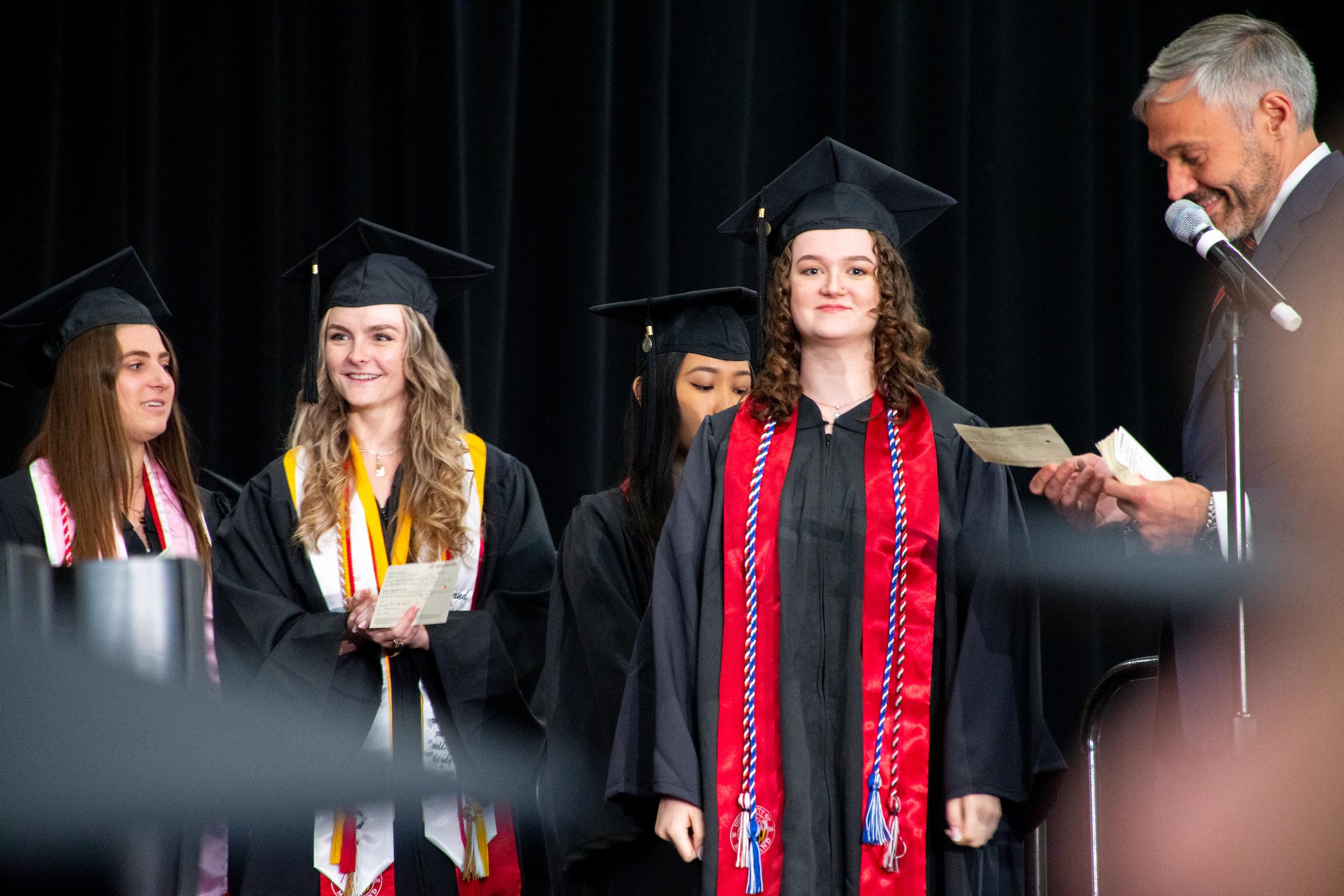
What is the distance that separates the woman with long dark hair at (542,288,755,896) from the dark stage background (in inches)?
44.0

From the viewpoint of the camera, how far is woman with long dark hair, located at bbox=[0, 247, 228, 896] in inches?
142

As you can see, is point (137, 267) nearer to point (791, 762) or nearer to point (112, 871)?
point (791, 762)

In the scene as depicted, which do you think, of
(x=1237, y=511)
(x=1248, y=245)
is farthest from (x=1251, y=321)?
(x=1237, y=511)

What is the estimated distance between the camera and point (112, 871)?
54 cm

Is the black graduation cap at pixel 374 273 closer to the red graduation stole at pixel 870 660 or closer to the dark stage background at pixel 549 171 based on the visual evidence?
the dark stage background at pixel 549 171

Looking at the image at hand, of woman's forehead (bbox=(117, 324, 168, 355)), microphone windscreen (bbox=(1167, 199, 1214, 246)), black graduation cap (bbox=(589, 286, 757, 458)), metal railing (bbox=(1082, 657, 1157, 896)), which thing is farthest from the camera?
woman's forehead (bbox=(117, 324, 168, 355))

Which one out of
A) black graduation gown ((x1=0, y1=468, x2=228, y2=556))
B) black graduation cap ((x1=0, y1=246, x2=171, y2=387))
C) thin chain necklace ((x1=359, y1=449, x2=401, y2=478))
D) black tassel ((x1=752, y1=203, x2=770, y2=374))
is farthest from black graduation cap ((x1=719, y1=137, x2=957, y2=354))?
black graduation cap ((x1=0, y1=246, x2=171, y2=387))

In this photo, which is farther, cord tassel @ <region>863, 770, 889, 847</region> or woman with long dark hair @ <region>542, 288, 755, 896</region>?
woman with long dark hair @ <region>542, 288, 755, 896</region>

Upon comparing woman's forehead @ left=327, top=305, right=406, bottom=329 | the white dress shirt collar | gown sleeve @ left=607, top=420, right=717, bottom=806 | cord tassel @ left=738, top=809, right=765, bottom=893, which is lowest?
cord tassel @ left=738, top=809, right=765, bottom=893

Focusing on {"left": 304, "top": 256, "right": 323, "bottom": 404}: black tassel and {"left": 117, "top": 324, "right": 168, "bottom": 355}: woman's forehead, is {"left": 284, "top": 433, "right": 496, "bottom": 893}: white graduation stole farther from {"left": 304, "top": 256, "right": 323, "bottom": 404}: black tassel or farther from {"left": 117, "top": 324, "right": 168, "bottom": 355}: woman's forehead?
{"left": 117, "top": 324, "right": 168, "bottom": 355}: woman's forehead

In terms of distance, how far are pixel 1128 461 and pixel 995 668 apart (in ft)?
1.57

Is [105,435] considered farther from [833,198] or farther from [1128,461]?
[1128,461]

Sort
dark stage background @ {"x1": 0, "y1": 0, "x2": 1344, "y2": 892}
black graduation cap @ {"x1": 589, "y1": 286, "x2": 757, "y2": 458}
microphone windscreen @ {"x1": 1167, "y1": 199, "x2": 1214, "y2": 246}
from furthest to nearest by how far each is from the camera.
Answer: dark stage background @ {"x1": 0, "y1": 0, "x2": 1344, "y2": 892}
black graduation cap @ {"x1": 589, "y1": 286, "x2": 757, "y2": 458}
microphone windscreen @ {"x1": 1167, "y1": 199, "x2": 1214, "y2": 246}

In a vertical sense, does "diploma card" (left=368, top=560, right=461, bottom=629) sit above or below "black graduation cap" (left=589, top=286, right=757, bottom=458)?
below
